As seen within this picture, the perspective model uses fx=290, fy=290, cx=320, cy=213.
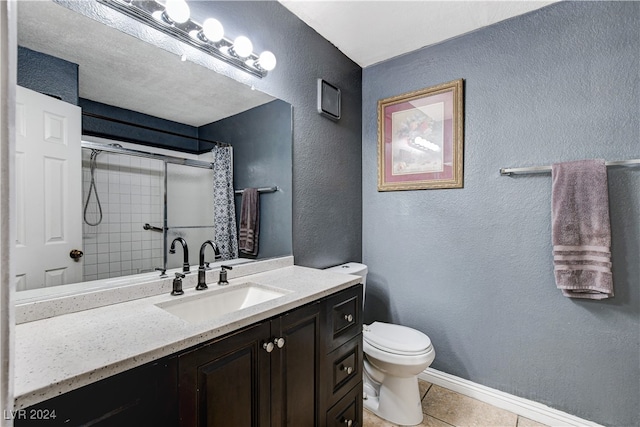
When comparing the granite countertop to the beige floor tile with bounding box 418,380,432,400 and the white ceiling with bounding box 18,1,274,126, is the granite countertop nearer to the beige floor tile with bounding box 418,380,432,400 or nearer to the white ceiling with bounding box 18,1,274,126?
the white ceiling with bounding box 18,1,274,126

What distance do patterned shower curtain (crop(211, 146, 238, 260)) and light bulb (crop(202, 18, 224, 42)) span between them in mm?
474

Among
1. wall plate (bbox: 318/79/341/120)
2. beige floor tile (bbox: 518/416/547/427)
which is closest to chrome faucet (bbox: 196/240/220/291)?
wall plate (bbox: 318/79/341/120)

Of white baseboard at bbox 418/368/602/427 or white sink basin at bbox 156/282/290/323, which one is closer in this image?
white sink basin at bbox 156/282/290/323

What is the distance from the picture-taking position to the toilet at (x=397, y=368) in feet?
5.04

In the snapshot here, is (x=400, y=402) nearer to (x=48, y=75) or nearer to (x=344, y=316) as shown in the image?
(x=344, y=316)

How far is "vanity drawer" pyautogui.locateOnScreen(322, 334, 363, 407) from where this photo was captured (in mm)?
1234

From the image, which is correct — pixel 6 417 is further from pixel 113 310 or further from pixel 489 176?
pixel 489 176

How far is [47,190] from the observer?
907mm

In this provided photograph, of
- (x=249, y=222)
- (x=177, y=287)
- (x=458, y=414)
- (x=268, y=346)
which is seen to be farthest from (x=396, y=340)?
(x=177, y=287)

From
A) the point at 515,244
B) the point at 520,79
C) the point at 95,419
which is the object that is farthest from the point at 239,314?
the point at 520,79

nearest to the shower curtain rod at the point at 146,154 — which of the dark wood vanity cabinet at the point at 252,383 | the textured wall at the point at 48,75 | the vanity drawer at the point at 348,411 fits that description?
the textured wall at the point at 48,75

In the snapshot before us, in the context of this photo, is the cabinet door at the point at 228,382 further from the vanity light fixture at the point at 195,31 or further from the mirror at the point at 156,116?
the vanity light fixture at the point at 195,31

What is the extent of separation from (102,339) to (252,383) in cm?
44

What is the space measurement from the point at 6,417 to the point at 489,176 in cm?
209
